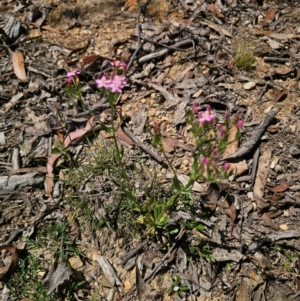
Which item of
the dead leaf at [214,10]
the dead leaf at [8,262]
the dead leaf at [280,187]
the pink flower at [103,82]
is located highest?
the pink flower at [103,82]

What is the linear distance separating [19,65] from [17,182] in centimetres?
113

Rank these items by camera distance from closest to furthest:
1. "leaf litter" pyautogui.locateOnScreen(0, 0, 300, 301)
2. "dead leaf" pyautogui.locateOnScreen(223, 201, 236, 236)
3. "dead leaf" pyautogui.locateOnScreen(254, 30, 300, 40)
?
"leaf litter" pyautogui.locateOnScreen(0, 0, 300, 301) → "dead leaf" pyautogui.locateOnScreen(223, 201, 236, 236) → "dead leaf" pyautogui.locateOnScreen(254, 30, 300, 40)

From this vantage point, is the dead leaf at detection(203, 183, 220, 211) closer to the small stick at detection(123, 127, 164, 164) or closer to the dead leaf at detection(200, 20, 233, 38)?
the small stick at detection(123, 127, 164, 164)

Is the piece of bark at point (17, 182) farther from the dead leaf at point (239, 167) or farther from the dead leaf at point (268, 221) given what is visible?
the dead leaf at point (268, 221)

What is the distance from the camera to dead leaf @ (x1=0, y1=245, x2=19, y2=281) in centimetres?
251

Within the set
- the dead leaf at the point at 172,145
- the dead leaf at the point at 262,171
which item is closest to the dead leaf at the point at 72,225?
the dead leaf at the point at 172,145

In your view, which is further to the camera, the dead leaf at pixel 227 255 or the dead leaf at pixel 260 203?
the dead leaf at pixel 260 203

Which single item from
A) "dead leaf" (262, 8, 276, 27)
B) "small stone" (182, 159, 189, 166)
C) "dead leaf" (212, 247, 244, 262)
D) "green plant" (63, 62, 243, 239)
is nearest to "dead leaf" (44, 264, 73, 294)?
"green plant" (63, 62, 243, 239)

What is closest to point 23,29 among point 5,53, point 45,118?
point 5,53

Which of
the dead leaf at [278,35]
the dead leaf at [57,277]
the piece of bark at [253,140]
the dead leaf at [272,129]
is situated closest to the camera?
the dead leaf at [57,277]

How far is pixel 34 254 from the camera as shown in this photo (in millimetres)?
2629

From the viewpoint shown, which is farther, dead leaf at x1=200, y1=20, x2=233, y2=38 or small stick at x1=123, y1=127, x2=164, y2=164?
dead leaf at x1=200, y1=20, x2=233, y2=38

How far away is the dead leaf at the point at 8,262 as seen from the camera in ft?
8.24

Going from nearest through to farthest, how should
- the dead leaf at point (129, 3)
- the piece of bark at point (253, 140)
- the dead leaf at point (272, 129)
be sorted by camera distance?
the piece of bark at point (253, 140) < the dead leaf at point (272, 129) < the dead leaf at point (129, 3)
